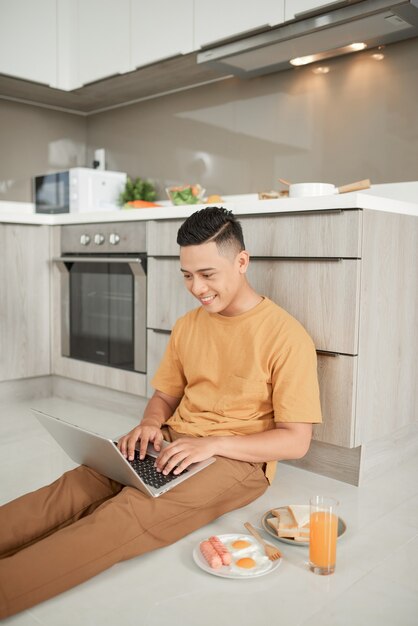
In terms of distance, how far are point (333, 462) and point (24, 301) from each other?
1782 millimetres

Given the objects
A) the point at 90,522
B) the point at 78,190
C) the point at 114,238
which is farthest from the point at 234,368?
the point at 78,190

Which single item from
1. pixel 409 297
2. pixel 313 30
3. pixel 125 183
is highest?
pixel 313 30

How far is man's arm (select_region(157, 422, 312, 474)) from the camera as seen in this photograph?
1639 millimetres

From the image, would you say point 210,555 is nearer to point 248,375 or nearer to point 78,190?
point 248,375

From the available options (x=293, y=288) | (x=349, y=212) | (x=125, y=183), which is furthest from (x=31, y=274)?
(x=349, y=212)

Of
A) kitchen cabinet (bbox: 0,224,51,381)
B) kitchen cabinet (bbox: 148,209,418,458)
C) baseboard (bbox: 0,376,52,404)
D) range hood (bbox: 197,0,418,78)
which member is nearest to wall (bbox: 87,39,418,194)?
range hood (bbox: 197,0,418,78)

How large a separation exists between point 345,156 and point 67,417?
171 centimetres

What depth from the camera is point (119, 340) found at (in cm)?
297

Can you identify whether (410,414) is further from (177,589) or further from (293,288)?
(177,589)

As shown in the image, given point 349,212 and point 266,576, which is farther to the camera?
point 349,212

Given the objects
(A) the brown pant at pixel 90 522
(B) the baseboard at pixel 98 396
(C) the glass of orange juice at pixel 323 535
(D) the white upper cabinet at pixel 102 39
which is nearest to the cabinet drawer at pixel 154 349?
(B) the baseboard at pixel 98 396

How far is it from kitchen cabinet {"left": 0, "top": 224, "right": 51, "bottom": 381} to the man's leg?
157cm

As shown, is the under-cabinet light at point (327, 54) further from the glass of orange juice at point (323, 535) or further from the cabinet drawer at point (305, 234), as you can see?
the glass of orange juice at point (323, 535)

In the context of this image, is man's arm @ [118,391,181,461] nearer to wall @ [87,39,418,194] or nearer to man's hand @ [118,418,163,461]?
man's hand @ [118,418,163,461]
